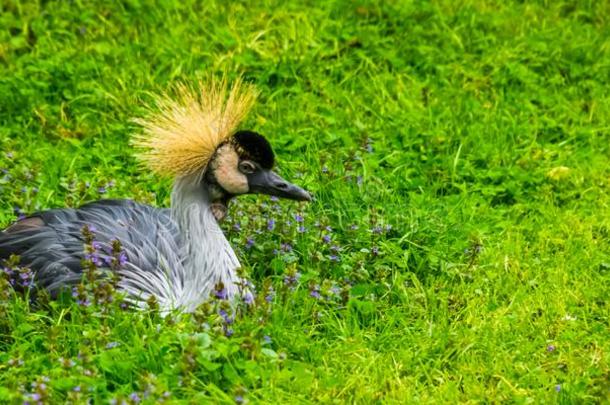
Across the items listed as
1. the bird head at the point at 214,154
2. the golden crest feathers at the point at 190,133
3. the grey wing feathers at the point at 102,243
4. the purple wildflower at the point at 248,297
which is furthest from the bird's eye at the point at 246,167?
the purple wildflower at the point at 248,297

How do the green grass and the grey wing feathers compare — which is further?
the grey wing feathers

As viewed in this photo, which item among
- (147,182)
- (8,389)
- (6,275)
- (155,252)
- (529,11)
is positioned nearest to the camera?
(8,389)

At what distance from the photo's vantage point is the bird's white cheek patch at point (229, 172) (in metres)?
4.15

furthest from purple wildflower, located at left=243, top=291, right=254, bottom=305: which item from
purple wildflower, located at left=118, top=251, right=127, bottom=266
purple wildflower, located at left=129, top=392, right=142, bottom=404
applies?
purple wildflower, located at left=129, top=392, right=142, bottom=404

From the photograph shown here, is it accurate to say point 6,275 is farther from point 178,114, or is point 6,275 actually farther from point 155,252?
point 178,114

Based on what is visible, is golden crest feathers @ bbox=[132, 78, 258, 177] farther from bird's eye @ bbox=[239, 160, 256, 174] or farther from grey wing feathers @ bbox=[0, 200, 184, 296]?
grey wing feathers @ bbox=[0, 200, 184, 296]

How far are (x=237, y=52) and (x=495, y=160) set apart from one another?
4.93ft

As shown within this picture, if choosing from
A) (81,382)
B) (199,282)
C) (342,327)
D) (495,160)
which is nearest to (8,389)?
(81,382)

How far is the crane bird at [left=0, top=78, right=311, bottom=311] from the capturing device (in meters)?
4.06

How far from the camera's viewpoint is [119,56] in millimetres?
5949

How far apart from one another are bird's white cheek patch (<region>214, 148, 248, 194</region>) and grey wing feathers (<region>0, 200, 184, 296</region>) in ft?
0.91

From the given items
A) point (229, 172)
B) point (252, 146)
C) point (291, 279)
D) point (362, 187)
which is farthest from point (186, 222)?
point (362, 187)

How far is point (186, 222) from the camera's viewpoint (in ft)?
13.6

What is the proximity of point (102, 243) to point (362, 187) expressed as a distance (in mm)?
1236
